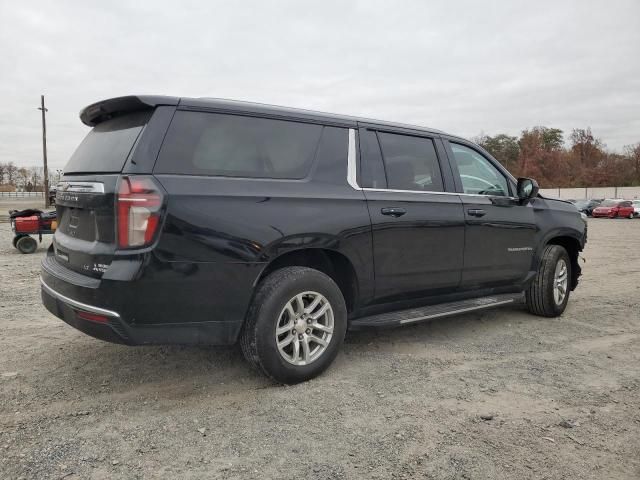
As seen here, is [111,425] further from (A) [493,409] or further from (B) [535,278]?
(B) [535,278]

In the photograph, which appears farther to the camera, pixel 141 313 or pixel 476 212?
pixel 476 212

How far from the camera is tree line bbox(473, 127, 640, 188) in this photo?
64438 mm

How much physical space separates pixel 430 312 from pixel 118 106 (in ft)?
8.91

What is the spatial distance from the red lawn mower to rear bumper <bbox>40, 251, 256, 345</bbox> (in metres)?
8.58

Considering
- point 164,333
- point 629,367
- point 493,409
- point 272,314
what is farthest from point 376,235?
point 629,367

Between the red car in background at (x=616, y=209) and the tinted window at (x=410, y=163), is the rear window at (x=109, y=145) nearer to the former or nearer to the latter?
the tinted window at (x=410, y=163)

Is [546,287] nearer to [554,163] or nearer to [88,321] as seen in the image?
[88,321]

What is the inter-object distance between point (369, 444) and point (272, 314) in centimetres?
96

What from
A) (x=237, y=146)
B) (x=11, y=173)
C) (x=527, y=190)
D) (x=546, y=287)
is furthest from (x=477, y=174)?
(x=11, y=173)

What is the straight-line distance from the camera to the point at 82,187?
3057 mm

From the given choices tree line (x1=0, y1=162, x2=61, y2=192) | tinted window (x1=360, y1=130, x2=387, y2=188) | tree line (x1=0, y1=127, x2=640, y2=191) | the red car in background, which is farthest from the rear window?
tree line (x1=0, y1=162, x2=61, y2=192)

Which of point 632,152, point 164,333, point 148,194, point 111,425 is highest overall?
point 632,152

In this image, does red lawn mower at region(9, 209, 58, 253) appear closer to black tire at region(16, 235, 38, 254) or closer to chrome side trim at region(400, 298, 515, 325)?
black tire at region(16, 235, 38, 254)

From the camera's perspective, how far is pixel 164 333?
2809 mm
